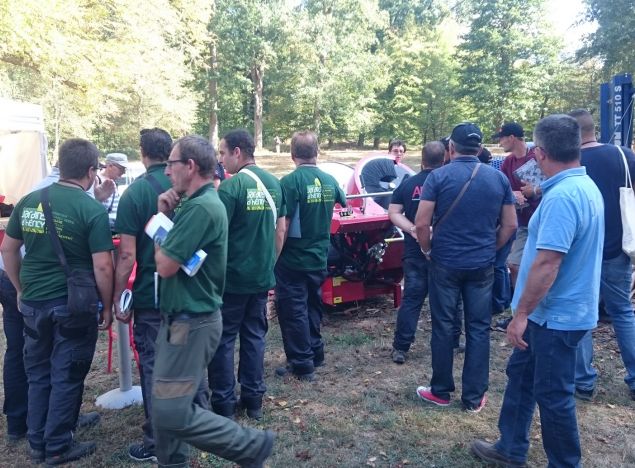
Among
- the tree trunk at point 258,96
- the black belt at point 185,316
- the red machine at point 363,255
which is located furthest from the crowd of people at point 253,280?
the tree trunk at point 258,96

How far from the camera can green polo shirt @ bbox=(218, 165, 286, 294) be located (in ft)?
12.3

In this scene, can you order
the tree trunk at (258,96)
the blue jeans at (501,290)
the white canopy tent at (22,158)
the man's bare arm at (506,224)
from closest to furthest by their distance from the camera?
the man's bare arm at (506,224) < the blue jeans at (501,290) < the white canopy tent at (22,158) < the tree trunk at (258,96)

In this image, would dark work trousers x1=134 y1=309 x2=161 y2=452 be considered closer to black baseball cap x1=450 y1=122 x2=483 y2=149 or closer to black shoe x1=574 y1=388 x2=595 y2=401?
black baseball cap x1=450 y1=122 x2=483 y2=149

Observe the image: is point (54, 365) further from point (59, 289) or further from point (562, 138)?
point (562, 138)

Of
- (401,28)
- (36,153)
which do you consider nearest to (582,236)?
(36,153)

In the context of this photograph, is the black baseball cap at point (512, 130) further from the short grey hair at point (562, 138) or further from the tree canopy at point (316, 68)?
the tree canopy at point (316, 68)

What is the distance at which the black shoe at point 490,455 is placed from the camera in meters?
3.33

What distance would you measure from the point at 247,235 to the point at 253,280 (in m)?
0.31

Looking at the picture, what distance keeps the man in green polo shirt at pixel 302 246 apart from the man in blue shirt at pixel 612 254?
1970mm

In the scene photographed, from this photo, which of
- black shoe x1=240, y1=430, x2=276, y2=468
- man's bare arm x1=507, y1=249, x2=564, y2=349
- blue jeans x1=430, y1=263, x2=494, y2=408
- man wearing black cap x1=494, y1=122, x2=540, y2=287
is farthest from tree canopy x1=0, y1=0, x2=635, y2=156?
man's bare arm x1=507, y1=249, x2=564, y2=349

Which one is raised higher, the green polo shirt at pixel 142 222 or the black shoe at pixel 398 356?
the green polo shirt at pixel 142 222

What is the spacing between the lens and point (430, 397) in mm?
4203

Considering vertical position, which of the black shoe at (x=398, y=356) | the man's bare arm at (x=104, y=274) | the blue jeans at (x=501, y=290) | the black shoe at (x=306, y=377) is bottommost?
the black shoe at (x=306, y=377)

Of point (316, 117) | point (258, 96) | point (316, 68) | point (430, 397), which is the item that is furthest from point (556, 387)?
point (258, 96)
